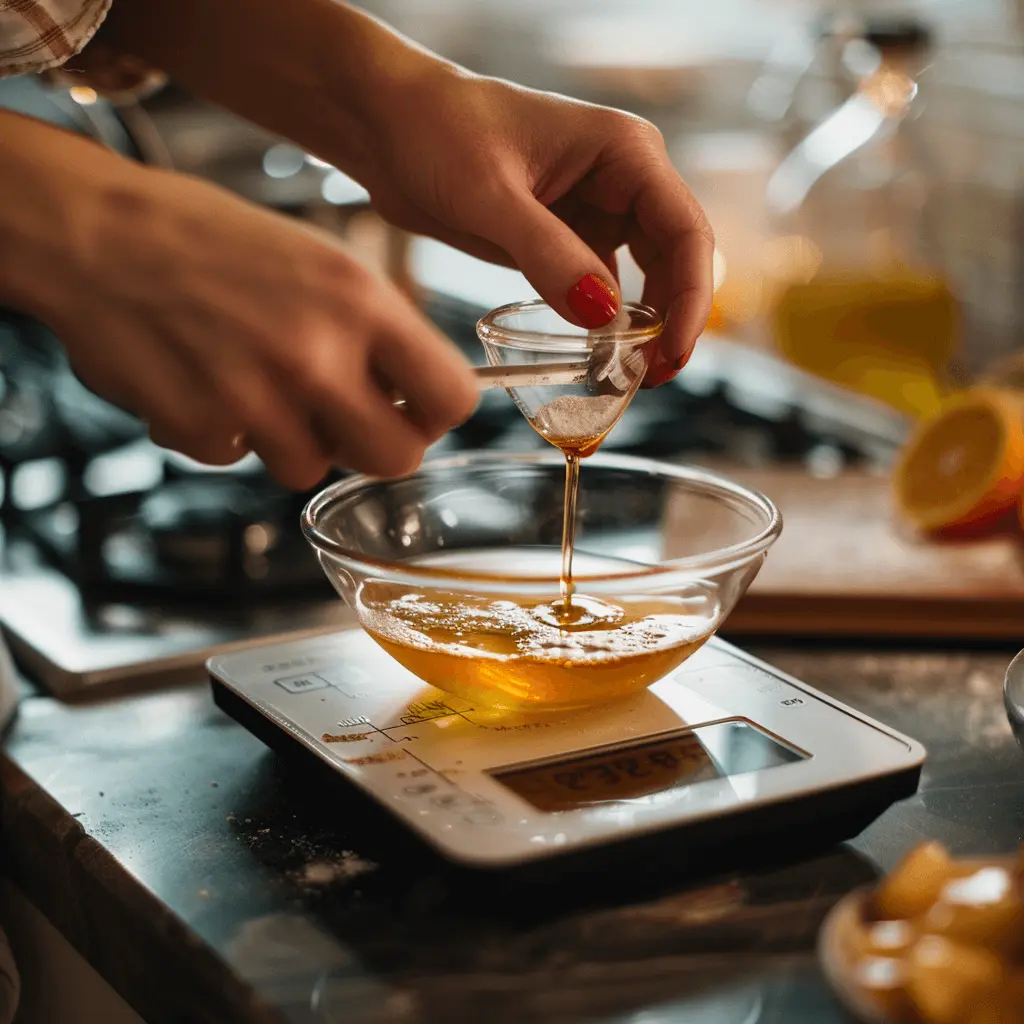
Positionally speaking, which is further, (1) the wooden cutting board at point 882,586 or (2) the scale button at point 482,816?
(1) the wooden cutting board at point 882,586

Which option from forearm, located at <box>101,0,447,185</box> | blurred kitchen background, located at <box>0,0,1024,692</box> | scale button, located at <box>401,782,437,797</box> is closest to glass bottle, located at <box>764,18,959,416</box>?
blurred kitchen background, located at <box>0,0,1024,692</box>

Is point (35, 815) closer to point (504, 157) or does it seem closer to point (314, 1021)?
point (314, 1021)

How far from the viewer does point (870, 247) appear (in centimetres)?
164

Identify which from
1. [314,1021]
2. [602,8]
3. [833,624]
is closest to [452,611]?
[314,1021]

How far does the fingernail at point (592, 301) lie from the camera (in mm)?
710

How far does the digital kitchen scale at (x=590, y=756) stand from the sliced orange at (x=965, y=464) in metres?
0.39

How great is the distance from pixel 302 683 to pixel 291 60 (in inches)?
15.1

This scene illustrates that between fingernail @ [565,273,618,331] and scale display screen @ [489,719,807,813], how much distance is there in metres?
0.22

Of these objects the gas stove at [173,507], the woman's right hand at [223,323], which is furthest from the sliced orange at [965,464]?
the woman's right hand at [223,323]

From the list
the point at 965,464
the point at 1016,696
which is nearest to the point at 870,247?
the point at 965,464

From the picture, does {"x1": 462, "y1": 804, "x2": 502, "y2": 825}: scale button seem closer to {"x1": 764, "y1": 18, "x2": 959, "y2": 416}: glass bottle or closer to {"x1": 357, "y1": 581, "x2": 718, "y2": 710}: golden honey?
{"x1": 357, "y1": 581, "x2": 718, "y2": 710}: golden honey

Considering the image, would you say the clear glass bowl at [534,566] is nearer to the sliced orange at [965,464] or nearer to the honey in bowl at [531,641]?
the honey in bowl at [531,641]

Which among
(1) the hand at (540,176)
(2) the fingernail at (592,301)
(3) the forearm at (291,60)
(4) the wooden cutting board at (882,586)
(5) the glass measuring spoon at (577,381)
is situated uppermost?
(3) the forearm at (291,60)

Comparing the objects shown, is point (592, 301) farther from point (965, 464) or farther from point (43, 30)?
point (965, 464)
